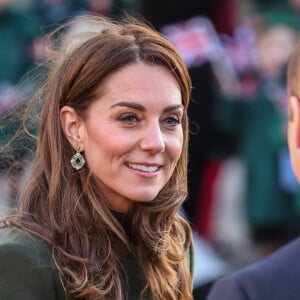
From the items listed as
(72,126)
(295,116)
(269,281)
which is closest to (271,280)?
(269,281)

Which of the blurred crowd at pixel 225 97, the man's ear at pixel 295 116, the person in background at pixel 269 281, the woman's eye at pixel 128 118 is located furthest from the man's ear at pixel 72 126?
the blurred crowd at pixel 225 97

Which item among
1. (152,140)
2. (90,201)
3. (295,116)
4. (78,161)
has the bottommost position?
(90,201)

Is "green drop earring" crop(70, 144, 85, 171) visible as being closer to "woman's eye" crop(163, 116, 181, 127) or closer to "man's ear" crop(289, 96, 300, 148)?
"woman's eye" crop(163, 116, 181, 127)

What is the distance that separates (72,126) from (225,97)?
424 centimetres

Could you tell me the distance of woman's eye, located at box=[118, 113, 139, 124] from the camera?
3646 millimetres

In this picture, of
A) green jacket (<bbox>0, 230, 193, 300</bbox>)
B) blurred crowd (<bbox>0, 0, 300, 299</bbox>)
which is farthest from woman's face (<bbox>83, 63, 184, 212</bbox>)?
blurred crowd (<bbox>0, 0, 300, 299</bbox>)

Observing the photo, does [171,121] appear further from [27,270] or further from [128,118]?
[27,270]

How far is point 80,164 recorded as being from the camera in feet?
12.2

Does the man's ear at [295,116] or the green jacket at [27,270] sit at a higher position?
the man's ear at [295,116]

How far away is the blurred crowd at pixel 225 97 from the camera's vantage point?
7738 millimetres

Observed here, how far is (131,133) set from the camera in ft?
12.0

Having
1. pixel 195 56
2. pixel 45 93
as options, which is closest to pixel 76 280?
pixel 45 93

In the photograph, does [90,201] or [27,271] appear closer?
[27,271]

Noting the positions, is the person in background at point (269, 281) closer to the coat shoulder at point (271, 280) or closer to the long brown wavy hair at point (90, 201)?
the coat shoulder at point (271, 280)
